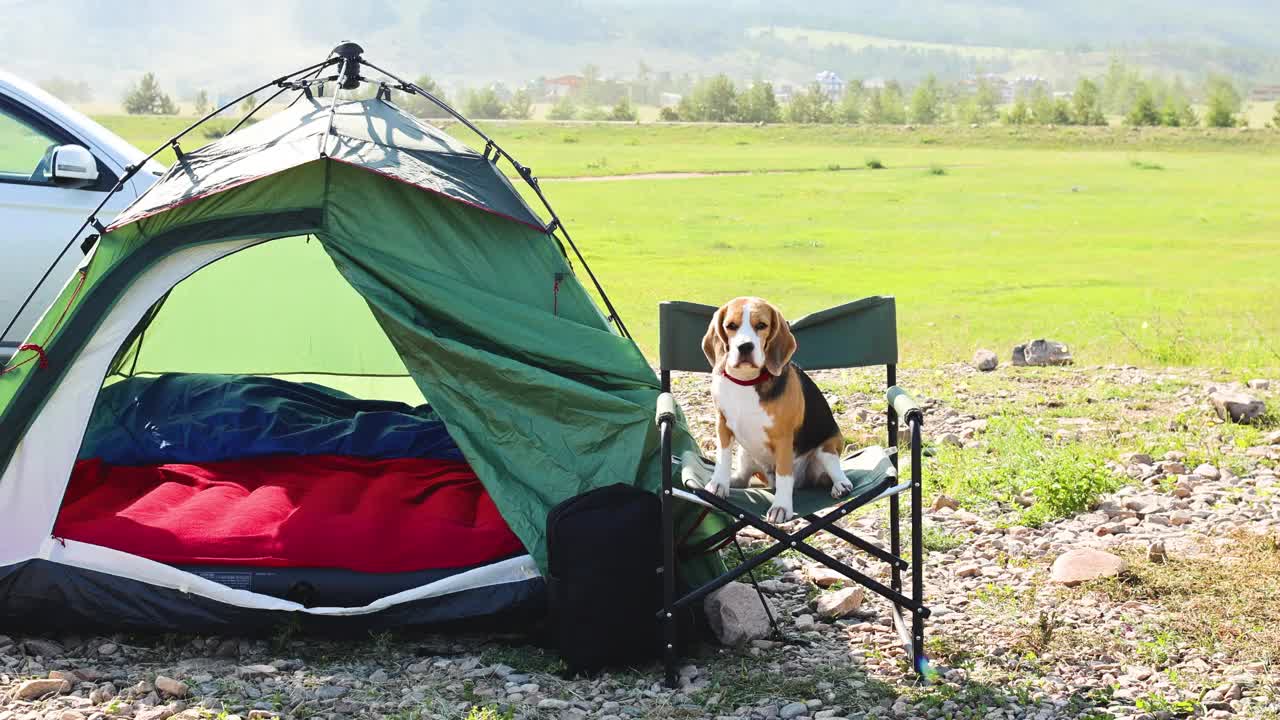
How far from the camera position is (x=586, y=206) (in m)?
27.4

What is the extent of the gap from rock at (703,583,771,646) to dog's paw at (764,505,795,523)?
51cm

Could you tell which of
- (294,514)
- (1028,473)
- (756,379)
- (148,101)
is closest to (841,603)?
(756,379)

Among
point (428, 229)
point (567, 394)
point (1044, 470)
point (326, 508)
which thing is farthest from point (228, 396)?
point (1044, 470)

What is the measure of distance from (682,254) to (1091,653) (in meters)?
15.4

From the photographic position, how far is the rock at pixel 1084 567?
431cm

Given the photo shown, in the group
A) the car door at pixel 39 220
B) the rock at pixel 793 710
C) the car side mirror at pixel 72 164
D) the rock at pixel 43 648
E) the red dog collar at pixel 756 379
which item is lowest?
the rock at pixel 793 710

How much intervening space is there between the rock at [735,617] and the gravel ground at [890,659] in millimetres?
48

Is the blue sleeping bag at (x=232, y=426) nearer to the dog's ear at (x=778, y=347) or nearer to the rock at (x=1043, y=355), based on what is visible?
the dog's ear at (x=778, y=347)

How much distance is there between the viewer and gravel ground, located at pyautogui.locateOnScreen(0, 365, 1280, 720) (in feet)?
11.3

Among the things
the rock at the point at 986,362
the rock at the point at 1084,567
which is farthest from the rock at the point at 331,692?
the rock at the point at 986,362

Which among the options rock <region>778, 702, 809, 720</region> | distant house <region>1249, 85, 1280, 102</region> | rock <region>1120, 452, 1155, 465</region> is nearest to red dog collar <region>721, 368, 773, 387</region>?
rock <region>778, 702, 809, 720</region>

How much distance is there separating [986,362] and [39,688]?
6146 millimetres

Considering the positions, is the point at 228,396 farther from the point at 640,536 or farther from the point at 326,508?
the point at 640,536

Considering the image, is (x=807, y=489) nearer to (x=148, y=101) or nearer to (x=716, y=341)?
(x=716, y=341)
